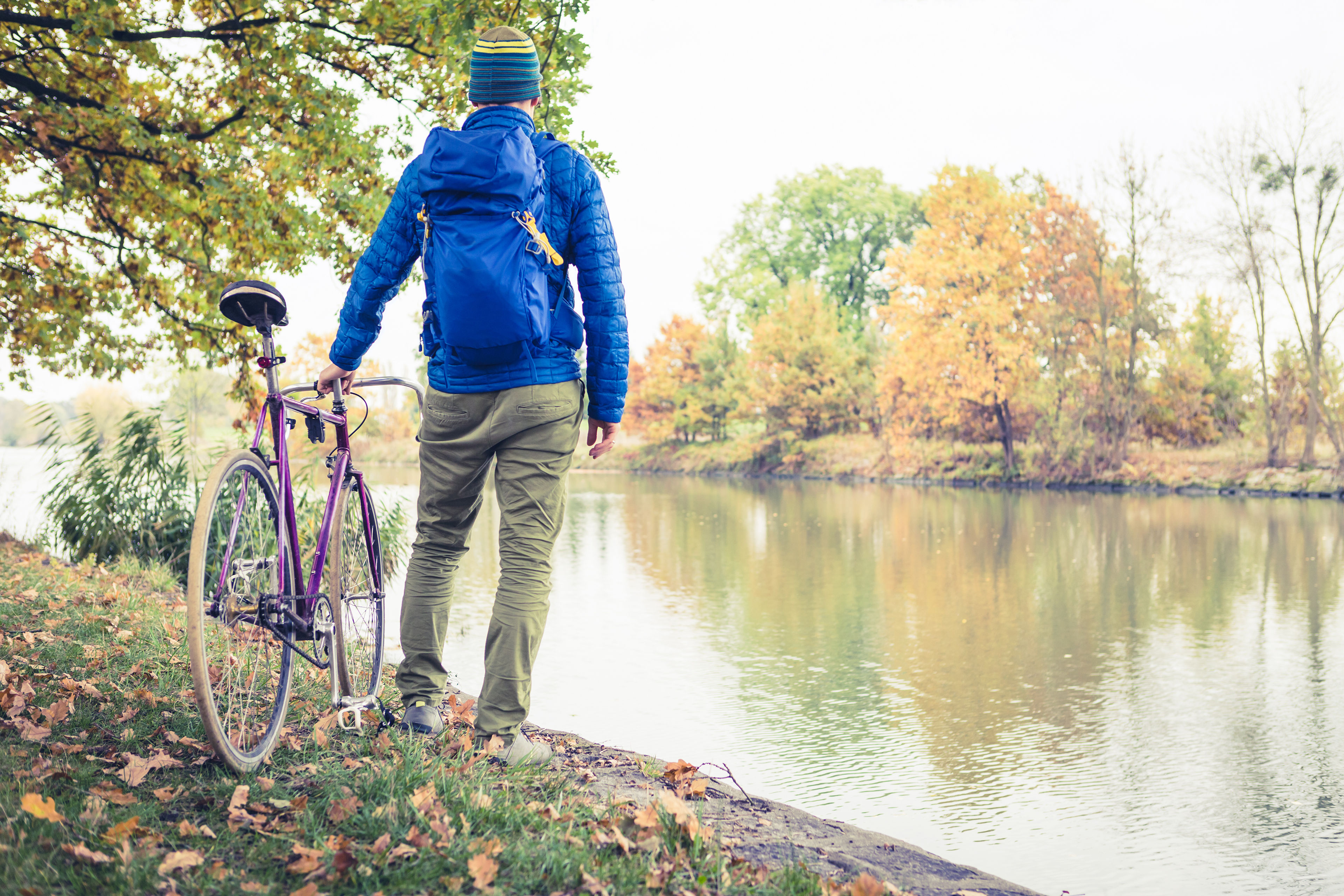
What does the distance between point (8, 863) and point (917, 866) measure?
2224mm

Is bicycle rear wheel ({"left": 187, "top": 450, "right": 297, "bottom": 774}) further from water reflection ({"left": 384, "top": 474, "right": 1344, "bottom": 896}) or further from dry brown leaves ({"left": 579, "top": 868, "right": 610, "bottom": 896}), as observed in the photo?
water reflection ({"left": 384, "top": 474, "right": 1344, "bottom": 896})

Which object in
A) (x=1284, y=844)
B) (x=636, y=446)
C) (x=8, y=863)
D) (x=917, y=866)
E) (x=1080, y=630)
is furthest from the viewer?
(x=636, y=446)

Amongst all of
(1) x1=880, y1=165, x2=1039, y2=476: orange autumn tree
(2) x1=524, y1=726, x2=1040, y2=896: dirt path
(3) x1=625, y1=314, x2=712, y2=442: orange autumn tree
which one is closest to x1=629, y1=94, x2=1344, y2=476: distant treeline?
→ (1) x1=880, y1=165, x2=1039, y2=476: orange autumn tree

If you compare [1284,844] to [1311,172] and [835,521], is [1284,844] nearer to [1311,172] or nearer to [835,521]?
[835,521]

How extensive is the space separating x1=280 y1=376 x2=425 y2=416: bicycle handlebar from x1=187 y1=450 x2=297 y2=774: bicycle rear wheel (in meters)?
0.29

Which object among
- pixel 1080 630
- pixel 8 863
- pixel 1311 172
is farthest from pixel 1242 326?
pixel 8 863

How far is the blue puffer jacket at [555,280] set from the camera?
9.41 ft

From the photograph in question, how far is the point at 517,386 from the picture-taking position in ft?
9.34

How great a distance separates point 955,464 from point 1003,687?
83.9ft

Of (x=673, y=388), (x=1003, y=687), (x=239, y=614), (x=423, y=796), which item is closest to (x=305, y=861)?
(x=423, y=796)

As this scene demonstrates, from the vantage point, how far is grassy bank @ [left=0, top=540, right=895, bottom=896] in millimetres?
2096

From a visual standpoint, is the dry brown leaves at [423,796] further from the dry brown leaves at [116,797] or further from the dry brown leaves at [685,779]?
the dry brown leaves at [685,779]

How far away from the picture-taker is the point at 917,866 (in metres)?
2.99

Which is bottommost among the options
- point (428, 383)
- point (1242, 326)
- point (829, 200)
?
point (428, 383)
